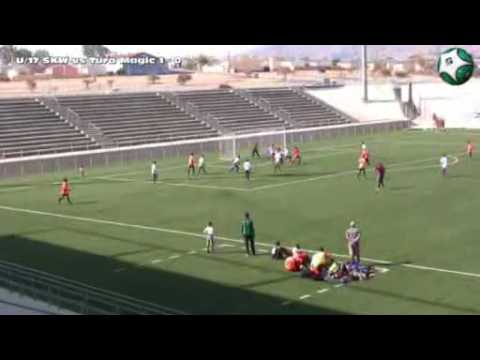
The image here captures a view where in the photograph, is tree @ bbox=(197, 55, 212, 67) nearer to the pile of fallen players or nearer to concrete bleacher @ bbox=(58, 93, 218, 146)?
concrete bleacher @ bbox=(58, 93, 218, 146)

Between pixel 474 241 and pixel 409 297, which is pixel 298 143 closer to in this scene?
pixel 474 241

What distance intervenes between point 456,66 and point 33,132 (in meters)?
45.1

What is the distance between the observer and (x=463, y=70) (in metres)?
8.29

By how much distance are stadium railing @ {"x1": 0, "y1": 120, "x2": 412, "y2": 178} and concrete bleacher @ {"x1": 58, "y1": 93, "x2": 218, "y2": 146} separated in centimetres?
206

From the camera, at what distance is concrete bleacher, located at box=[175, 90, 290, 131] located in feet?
203

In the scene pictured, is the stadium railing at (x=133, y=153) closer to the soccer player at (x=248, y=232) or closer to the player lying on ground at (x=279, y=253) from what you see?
the soccer player at (x=248, y=232)

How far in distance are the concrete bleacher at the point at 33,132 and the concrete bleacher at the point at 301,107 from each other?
2138cm

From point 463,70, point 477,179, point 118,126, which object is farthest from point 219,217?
point 118,126

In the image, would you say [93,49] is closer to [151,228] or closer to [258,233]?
[151,228]

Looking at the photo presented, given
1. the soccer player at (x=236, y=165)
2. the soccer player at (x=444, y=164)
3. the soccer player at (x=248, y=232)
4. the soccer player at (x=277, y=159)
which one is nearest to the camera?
the soccer player at (x=248, y=232)

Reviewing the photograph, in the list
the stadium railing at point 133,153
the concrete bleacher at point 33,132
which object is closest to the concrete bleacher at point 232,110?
the stadium railing at point 133,153

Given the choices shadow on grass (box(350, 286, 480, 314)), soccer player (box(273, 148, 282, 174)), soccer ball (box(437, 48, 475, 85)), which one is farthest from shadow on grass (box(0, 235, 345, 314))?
A: soccer player (box(273, 148, 282, 174))

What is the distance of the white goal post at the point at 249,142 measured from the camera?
50.4m
